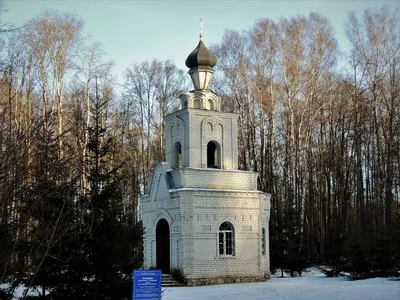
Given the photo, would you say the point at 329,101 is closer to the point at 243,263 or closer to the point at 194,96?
the point at 194,96

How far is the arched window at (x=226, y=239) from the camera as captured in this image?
23.6m

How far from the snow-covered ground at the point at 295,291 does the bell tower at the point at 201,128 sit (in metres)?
5.49

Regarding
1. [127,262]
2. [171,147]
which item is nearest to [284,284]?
[171,147]

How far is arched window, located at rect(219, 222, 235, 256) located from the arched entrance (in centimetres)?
260

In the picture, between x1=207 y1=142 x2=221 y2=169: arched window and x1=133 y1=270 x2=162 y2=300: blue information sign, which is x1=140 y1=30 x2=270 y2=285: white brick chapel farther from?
x1=133 y1=270 x2=162 y2=300: blue information sign

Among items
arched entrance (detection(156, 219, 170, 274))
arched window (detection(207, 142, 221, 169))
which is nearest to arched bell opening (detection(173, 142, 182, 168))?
arched window (detection(207, 142, 221, 169))

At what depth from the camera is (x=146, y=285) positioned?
11.8 m

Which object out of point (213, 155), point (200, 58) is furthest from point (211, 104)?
point (213, 155)

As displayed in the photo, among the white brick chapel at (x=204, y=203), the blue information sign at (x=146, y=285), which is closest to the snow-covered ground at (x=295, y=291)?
the white brick chapel at (x=204, y=203)

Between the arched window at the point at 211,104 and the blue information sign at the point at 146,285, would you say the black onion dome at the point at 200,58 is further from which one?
the blue information sign at the point at 146,285

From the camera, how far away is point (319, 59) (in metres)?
33.6

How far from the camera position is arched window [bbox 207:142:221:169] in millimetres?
25125

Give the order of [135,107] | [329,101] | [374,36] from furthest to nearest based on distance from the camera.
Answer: [135,107]
[329,101]
[374,36]

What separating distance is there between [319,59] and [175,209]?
1497 cm
